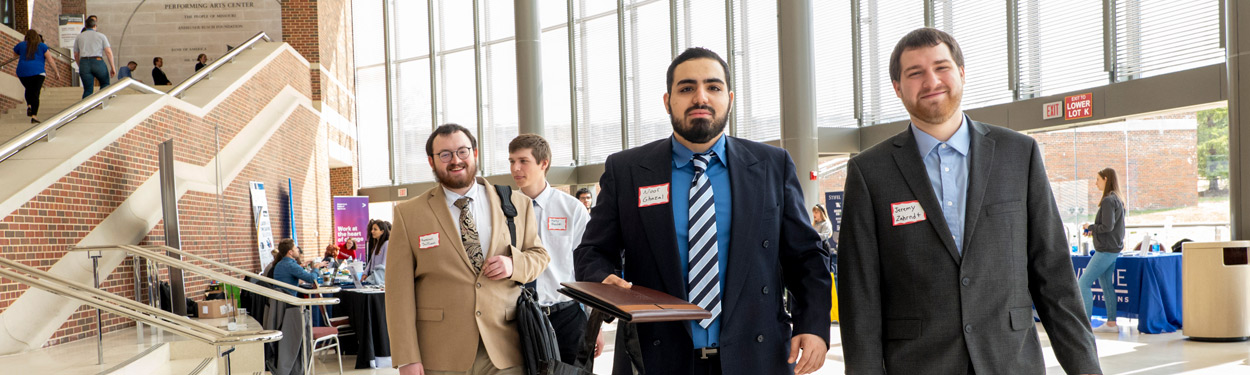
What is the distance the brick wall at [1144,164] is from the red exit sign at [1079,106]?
2.90 feet

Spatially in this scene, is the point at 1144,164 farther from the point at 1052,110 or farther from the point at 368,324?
the point at 368,324

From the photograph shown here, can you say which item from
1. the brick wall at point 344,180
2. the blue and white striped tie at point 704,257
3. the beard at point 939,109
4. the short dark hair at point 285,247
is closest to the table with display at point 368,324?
the short dark hair at point 285,247

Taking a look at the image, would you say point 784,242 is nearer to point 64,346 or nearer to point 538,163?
point 538,163

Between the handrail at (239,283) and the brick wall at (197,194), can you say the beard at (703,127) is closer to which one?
the handrail at (239,283)

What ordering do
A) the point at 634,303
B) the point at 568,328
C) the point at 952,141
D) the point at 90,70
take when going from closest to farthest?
the point at 634,303
the point at 952,141
the point at 568,328
the point at 90,70

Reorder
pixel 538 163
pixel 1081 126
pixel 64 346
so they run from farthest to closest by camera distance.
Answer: pixel 1081 126, pixel 64 346, pixel 538 163

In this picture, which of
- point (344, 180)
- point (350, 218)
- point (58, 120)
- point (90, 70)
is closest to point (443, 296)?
point (58, 120)

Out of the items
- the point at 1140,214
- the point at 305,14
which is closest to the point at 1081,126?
the point at 1140,214

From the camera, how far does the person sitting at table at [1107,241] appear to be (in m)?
7.47

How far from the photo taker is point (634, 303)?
1739mm

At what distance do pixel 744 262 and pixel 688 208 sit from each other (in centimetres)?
20

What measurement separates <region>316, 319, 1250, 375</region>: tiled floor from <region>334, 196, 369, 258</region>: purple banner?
8.10 meters

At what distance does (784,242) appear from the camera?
85.2 inches

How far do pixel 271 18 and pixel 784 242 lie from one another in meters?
17.0
